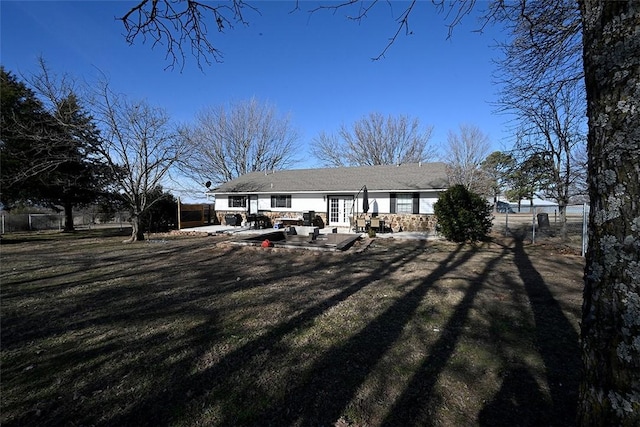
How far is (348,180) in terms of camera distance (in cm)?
2083

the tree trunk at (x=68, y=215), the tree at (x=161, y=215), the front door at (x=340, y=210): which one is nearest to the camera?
the tree at (x=161, y=215)

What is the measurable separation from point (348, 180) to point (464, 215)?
9.71 metres

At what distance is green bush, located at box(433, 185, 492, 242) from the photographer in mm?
12297

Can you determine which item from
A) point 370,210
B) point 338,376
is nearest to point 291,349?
point 338,376

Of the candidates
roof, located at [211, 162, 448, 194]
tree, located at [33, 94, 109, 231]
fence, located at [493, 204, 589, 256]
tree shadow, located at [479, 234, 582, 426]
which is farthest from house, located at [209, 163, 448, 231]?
tree shadow, located at [479, 234, 582, 426]

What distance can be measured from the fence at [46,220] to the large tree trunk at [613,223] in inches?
1035

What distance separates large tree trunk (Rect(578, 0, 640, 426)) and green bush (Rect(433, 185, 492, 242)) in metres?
11.9

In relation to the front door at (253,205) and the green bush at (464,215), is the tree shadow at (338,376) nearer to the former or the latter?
the green bush at (464,215)

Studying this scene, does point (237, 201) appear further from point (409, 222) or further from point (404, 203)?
point (409, 222)

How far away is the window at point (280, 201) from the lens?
21.7 metres

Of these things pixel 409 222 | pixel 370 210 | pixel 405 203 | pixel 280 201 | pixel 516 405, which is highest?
pixel 280 201

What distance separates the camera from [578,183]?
557 inches

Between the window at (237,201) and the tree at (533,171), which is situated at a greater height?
the tree at (533,171)

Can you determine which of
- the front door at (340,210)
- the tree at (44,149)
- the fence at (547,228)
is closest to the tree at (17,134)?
the tree at (44,149)
